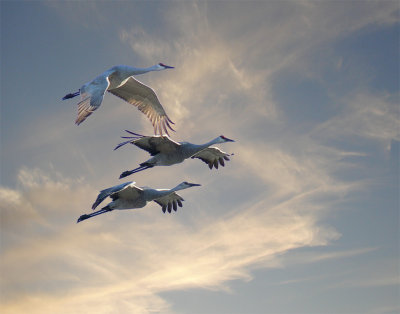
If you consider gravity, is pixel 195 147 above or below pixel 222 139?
below

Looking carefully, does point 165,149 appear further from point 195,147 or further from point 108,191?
point 108,191

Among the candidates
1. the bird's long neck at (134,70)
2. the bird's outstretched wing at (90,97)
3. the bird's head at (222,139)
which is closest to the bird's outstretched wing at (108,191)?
the bird's outstretched wing at (90,97)

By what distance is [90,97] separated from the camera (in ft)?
61.5

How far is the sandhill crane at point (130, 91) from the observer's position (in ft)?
63.5

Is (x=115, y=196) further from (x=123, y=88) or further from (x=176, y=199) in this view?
(x=123, y=88)

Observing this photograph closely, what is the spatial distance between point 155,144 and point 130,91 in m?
4.22

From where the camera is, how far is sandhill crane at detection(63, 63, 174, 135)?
19.3 meters

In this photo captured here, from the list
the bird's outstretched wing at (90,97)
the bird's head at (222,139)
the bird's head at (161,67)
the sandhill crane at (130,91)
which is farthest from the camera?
the bird's head at (161,67)

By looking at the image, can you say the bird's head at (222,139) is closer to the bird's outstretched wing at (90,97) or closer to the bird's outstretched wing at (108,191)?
the bird's outstretched wing at (108,191)

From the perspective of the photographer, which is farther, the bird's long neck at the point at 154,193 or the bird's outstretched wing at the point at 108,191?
the bird's long neck at the point at 154,193

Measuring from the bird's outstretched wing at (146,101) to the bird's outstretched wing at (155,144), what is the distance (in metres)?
2.68

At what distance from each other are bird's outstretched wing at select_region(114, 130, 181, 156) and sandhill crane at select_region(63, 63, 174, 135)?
194 cm

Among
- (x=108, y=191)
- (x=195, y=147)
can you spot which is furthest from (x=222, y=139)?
(x=108, y=191)

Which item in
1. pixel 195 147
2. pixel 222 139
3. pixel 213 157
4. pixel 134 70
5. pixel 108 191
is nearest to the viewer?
pixel 108 191
